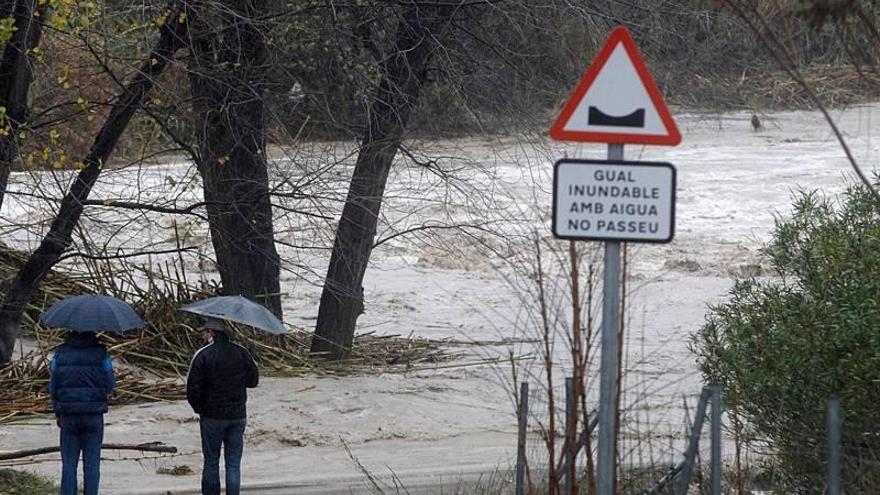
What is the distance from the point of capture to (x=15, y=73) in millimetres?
13578

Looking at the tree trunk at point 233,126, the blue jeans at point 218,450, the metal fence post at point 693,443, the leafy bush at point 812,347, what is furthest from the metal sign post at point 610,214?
the tree trunk at point 233,126

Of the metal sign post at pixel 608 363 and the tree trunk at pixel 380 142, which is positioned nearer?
the metal sign post at pixel 608 363

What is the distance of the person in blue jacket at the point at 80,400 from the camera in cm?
1032

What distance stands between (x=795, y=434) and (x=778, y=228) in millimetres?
2168

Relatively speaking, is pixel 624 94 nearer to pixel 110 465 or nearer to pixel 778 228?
pixel 778 228

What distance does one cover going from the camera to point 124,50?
13.8m

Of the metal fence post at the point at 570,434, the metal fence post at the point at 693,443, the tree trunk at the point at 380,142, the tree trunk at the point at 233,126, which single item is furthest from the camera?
the tree trunk at the point at 380,142

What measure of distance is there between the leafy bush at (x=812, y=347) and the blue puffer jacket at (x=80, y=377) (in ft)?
14.9

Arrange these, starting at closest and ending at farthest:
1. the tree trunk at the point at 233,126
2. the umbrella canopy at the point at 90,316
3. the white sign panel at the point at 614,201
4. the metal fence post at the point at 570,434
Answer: the white sign panel at the point at 614,201 < the metal fence post at the point at 570,434 < the umbrella canopy at the point at 90,316 < the tree trunk at the point at 233,126

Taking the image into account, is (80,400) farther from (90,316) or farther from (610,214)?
(610,214)

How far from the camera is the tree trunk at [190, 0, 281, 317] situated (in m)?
13.8

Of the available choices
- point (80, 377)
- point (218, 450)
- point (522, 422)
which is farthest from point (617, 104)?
point (80, 377)

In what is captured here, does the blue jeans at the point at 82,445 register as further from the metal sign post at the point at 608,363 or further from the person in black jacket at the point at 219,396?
the metal sign post at the point at 608,363

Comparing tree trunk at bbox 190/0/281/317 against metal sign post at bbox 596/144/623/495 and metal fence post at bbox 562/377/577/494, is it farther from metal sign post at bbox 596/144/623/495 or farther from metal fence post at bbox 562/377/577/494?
metal sign post at bbox 596/144/623/495
